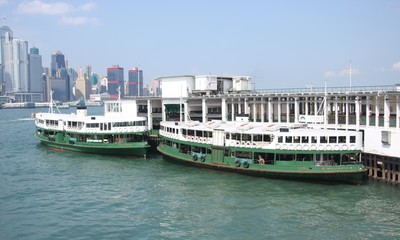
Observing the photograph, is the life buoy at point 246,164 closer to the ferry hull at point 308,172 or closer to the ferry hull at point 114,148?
the ferry hull at point 308,172

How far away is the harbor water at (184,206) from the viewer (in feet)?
86.9

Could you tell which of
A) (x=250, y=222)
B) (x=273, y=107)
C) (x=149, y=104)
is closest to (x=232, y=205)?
(x=250, y=222)

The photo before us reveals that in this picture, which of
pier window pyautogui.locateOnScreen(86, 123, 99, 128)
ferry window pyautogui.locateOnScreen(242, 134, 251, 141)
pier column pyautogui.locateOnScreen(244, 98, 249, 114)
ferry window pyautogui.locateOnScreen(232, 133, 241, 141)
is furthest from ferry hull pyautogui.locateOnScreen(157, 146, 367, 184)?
pier window pyautogui.locateOnScreen(86, 123, 99, 128)

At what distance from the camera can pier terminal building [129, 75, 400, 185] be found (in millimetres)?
39219

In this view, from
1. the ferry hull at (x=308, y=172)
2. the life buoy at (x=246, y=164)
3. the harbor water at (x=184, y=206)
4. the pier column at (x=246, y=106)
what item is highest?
the pier column at (x=246, y=106)

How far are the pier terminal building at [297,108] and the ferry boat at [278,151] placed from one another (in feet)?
7.98

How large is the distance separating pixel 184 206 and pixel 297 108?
23.1 m

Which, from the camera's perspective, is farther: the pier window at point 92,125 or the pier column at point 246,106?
the pier window at point 92,125

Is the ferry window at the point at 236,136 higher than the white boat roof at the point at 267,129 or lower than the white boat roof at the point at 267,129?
lower

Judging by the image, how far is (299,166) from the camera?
38.3 metres

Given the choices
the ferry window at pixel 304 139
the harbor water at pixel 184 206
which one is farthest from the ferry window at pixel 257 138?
the ferry window at pixel 304 139

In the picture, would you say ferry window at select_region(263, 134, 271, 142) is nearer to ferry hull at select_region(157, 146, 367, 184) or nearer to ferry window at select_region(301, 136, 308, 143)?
ferry hull at select_region(157, 146, 367, 184)

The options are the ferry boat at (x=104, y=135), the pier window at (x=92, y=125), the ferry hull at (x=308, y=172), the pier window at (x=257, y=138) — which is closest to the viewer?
the ferry hull at (x=308, y=172)

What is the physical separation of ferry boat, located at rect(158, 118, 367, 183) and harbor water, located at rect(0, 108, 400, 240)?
1028 millimetres
